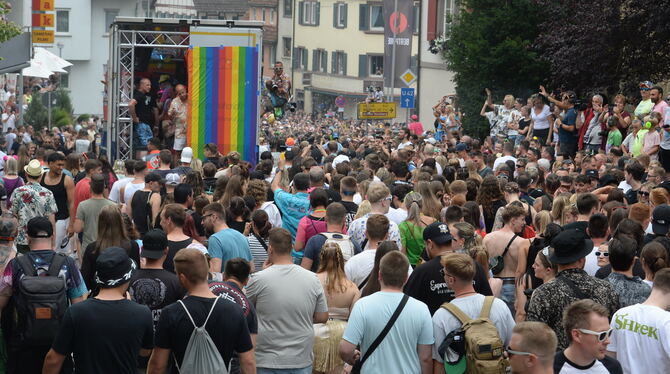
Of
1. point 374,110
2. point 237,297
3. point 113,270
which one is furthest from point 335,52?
point 113,270

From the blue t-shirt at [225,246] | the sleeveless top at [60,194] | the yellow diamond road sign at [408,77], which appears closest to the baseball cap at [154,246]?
the blue t-shirt at [225,246]

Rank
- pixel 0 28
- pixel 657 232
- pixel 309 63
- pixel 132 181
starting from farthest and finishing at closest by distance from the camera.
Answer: pixel 309 63 < pixel 0 28 < pixel 132 181 < pixel 657 232

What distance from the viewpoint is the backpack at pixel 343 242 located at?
9281 mm

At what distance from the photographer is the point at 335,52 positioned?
7938 centimetres

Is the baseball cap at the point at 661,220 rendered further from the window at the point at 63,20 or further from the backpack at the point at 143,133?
the window at the point at 63,20

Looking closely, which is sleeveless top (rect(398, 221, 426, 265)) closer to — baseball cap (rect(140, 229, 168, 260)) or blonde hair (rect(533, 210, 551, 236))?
blonde hair (rect(533, 210, 551, 236))

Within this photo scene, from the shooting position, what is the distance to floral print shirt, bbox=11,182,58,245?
11.9 m

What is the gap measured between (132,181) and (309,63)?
69469mm

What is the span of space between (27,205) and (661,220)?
656 cm

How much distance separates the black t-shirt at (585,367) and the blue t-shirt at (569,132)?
55.8 feet

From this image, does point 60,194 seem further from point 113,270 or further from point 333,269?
point 113,270

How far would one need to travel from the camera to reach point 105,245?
28.9 feet

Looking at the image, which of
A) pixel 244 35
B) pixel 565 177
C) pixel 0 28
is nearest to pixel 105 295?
pixel 565 177

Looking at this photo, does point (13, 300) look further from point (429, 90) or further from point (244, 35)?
point (429, 90)
